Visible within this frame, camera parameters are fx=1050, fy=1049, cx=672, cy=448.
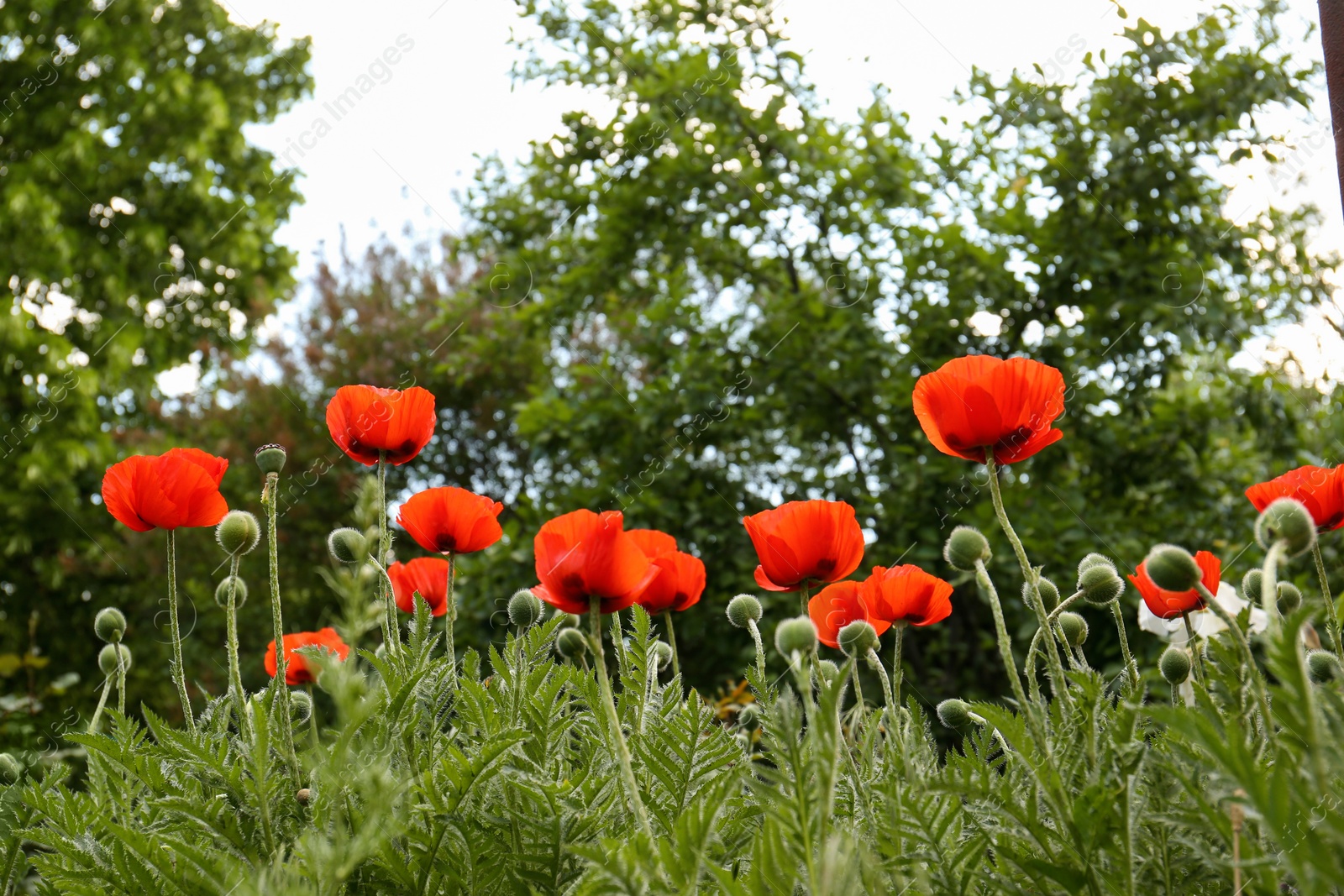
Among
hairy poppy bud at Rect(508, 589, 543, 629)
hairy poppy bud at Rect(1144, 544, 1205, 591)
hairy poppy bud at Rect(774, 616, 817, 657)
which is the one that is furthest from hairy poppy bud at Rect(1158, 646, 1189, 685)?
hairy poppy bud at Rect(508, 589, 543, 629)

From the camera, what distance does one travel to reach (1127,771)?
31.0 inches

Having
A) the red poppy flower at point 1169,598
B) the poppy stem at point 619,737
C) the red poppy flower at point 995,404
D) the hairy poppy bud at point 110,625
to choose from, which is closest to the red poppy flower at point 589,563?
the poppy stem at point 619,737

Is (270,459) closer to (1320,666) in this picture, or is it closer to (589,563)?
(589,563)

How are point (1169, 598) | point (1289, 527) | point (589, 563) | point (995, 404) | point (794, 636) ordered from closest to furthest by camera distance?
point (1289, 527) < point (794, 636) < point (589, 563) < point (995, 404) < point (1169, 598)

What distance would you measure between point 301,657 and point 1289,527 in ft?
4.07

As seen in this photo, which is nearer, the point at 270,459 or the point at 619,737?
the point at 619,737

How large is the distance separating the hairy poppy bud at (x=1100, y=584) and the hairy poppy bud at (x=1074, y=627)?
0.21 m

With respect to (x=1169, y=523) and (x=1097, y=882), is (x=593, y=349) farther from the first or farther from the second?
(x=1097, y=882)

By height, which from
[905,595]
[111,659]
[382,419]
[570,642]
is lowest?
[111,659]

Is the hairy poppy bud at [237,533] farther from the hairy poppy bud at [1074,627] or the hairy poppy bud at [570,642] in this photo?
the hairy poppy bud at [1074,627]

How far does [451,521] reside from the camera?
1.47 metres

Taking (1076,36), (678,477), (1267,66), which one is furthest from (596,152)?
(1267,66)

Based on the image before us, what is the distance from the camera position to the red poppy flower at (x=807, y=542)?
1.23 metres

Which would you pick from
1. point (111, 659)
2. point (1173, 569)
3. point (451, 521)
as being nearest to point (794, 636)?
point (1173, 569)
